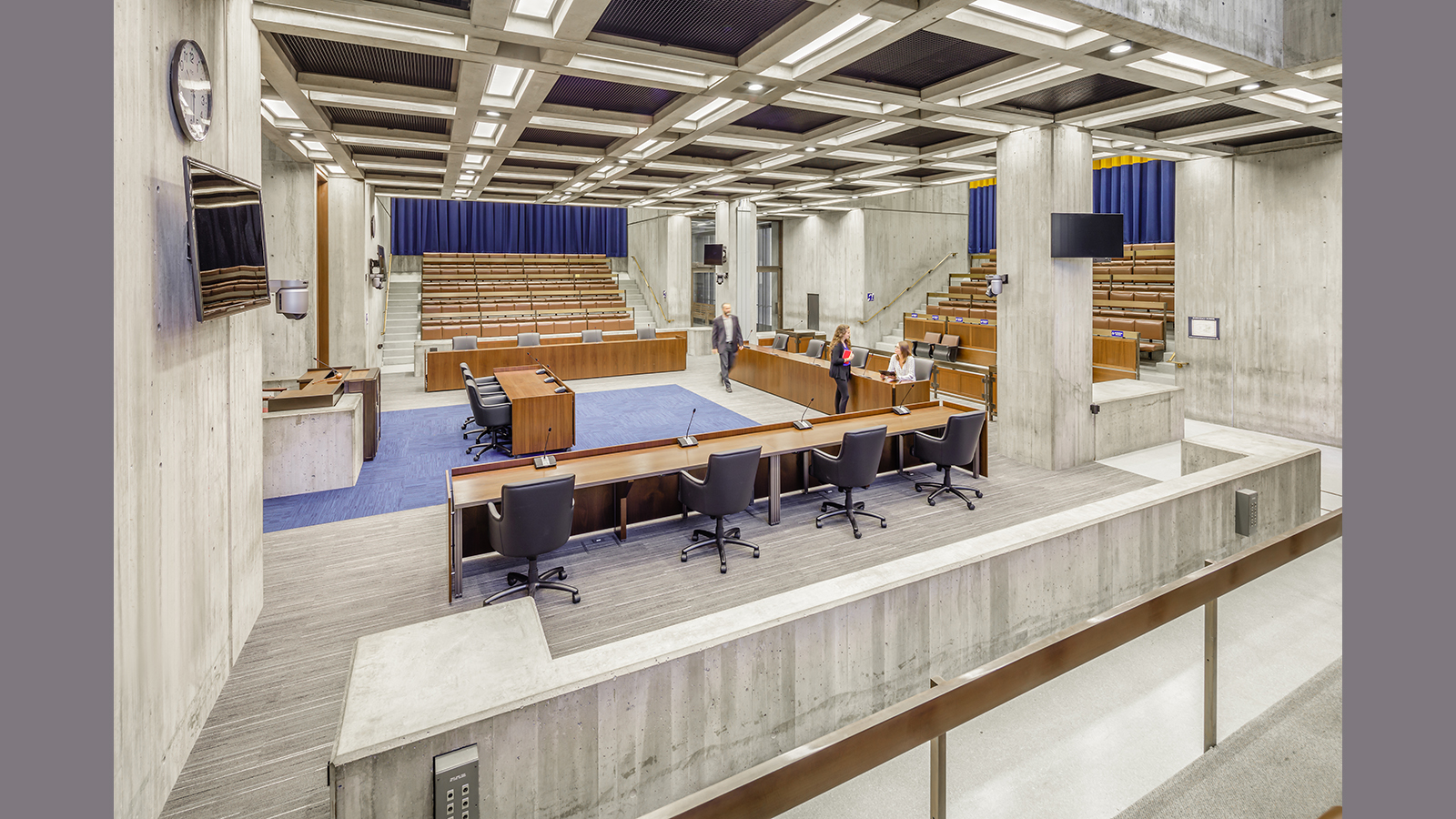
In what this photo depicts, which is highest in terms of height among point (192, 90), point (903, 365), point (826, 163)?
point (826, 163)

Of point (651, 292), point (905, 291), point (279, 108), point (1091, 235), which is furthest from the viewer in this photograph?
point (651, 292)

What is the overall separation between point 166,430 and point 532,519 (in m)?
1.90

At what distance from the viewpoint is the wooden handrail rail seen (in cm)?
175

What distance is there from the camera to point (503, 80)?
616 centimetres

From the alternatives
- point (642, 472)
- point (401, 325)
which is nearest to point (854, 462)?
point (642, 472)

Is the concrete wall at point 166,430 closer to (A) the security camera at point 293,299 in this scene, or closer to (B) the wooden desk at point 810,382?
(A) the security camera at point 293,299

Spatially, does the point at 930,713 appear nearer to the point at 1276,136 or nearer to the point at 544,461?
the point at 544,461

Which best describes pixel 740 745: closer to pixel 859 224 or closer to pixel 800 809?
pixel 800 809

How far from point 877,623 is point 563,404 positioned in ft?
18.5

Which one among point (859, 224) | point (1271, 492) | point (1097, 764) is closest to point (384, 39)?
point (1097, 764)

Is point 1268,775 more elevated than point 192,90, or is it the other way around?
point 192,90

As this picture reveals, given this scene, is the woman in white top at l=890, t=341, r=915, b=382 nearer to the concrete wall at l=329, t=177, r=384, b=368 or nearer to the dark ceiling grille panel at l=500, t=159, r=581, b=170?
the dark ceiling grille panel at l=500, t=159, r=581, b=170

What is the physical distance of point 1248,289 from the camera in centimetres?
942

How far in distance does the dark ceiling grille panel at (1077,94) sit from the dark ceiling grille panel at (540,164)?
642 cm
